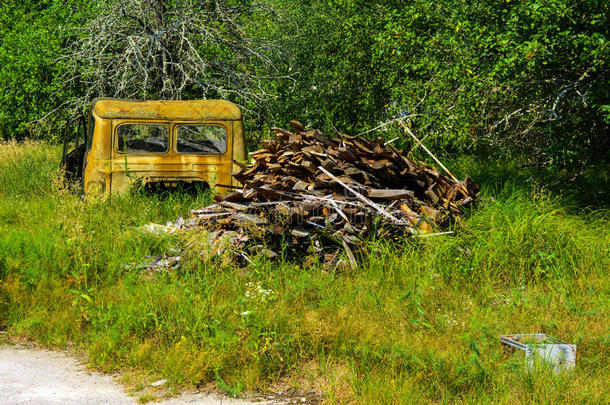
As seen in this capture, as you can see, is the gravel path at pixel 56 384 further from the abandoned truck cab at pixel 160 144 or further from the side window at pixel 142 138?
the side window at pixel 142 138

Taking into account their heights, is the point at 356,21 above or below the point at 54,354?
above

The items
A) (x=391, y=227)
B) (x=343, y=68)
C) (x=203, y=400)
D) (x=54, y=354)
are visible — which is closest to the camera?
(x=203, y=400)

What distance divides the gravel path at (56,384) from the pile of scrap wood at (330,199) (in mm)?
2258

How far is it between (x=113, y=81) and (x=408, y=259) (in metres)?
8.60

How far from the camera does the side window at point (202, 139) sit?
9.49 m

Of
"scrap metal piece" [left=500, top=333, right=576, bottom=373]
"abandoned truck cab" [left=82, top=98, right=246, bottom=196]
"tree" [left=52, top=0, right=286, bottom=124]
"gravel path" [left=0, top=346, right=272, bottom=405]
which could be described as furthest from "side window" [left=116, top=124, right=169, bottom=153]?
"scrap metal piece" [left=500, top=333, right=576, bottom=373]

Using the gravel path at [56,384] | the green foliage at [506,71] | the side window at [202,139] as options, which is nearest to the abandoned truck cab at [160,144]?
the side window at [202,139]

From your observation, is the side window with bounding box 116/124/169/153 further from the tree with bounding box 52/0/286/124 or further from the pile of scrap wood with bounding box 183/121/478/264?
the tree with bounding box 52/0/286/124

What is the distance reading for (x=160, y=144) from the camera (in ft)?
30.9

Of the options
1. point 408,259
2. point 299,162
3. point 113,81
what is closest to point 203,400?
point 408,259

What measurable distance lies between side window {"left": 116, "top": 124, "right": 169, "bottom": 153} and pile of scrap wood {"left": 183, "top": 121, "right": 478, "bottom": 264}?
5.82 feet

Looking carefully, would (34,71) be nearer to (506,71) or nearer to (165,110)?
(165,110)

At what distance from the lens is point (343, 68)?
44.5ft

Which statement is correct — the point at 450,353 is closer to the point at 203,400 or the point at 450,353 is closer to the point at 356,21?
the point at 203,400
